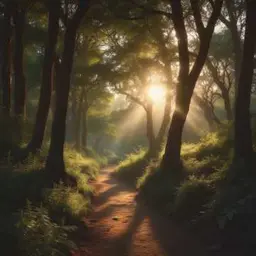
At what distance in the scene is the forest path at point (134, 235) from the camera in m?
7.80

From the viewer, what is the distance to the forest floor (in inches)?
307

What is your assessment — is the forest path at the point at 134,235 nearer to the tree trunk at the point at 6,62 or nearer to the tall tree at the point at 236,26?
the tree trunk at the point at 6,62

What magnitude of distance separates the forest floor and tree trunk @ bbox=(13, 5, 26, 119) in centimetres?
785

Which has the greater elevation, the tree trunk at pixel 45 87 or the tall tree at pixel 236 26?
the tall tree at pixel 236 26

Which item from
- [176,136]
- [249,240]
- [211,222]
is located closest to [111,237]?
[211,222]

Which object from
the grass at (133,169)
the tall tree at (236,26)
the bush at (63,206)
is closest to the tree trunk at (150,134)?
the grass at (133,169)

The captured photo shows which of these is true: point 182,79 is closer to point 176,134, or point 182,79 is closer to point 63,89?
point 176,134

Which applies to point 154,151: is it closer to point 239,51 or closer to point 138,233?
point 239,51

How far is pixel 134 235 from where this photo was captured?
30.2 feet

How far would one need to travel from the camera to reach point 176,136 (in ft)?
49.5

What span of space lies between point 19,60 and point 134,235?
11.7m

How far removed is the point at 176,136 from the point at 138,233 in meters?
6.40

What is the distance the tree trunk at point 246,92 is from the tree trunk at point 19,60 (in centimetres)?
1038

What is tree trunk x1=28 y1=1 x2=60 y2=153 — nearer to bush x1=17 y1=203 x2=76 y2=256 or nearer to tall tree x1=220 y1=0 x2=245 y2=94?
bush x1=17 y1=203 x2=76 y2=256
